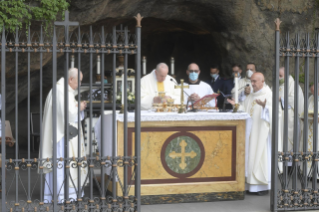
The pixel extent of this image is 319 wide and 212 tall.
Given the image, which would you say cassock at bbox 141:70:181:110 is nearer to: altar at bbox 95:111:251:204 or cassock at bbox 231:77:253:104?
altar at bbox 95:111:251:204

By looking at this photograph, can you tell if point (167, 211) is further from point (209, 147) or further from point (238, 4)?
point (238, 4)

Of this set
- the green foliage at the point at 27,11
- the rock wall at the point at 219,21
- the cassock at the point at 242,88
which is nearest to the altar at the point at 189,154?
the green foliage at the point at 27,11

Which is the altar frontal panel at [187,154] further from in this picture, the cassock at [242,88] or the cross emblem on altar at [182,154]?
the cassock at [242,88]

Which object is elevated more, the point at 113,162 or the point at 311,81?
the point at 311,81

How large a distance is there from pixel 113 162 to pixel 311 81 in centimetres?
761

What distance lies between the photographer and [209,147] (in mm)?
7465

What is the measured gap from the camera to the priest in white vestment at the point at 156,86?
873 cm

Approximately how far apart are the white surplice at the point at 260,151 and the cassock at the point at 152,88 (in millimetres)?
1610

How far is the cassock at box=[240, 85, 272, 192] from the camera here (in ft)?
26.5

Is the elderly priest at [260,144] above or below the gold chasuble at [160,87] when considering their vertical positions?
below

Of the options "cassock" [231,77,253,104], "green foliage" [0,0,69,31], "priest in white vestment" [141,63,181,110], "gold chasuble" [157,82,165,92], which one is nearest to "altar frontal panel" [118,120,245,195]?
"priest in white vestment" [141,63,181,110]

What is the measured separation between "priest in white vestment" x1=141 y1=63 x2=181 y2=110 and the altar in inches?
49.9

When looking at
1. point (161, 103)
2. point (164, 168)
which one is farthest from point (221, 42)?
point (164, 168)

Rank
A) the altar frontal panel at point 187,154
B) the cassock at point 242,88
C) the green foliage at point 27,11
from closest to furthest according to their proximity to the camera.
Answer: the altar frontal panel at point 187,154 < the green foliage at point 27,11 < the cassock at point 242,88
